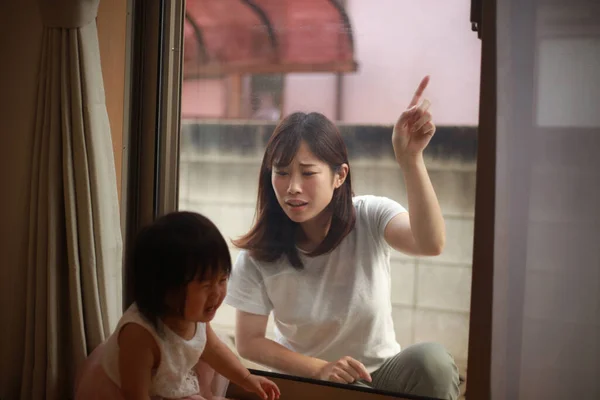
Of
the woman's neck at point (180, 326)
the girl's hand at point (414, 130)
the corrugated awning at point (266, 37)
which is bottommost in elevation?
the woman's neck at point (180, 326)

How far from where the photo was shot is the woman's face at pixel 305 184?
2.04 meters

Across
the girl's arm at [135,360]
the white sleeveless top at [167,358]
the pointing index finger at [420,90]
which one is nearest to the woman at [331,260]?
the pointing index finger at [420,90]

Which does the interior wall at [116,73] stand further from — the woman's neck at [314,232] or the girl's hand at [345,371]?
the girl's hand at [345,371]

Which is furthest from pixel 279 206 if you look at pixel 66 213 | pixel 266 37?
pixel 66 213

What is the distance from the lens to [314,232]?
6.88ft

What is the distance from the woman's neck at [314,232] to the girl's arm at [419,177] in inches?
10.6

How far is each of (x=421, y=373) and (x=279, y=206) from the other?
65 centimetres

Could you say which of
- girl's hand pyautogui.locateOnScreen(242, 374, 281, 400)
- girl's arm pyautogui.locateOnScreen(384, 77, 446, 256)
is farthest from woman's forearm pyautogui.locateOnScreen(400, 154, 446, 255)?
girl's hand pyautogui.locateOnScreen(242, 374, 281, 400)

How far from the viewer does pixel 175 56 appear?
2221mm

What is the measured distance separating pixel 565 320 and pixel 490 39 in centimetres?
61

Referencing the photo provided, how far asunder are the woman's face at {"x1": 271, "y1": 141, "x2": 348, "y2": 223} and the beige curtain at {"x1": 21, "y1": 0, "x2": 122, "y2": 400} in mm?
517

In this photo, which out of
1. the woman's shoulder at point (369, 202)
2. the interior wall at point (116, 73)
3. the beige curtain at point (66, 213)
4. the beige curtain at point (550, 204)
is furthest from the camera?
the interior wall at point (116, 73)

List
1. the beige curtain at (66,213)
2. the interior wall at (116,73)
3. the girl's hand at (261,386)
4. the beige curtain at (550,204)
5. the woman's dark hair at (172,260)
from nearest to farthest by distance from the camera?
the beige curtain at (550,204) → the woman's dark hair at (172,260) → the girl's hand at (261,386) → the beige curtain at (66,213) → the interior wall at (116,73)

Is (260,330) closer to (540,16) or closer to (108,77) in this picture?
(108,77)
